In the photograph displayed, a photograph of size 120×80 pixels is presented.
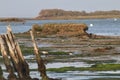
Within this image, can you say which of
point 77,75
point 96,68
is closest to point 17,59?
point 77,75

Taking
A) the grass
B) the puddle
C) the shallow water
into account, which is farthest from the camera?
the puddle

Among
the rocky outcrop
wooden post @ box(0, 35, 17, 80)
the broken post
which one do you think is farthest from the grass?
the rocky outcrop

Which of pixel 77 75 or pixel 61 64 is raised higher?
pixel 77 75

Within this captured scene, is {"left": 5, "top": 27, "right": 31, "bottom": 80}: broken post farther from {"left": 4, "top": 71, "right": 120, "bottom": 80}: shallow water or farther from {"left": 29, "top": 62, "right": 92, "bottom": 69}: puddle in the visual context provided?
{"left": 29, "top": 62, "right": 92, "bottom": 69}: puddle

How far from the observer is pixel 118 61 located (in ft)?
129

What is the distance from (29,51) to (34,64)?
11496 mm

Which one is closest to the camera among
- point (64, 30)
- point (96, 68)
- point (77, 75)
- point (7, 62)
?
point (7, 62)

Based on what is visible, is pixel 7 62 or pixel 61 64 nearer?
pixel 7 62

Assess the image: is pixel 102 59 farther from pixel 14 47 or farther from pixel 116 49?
pixel 14 47

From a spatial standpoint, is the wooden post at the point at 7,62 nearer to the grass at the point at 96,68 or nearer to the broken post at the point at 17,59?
the broken post at the point at 17,59

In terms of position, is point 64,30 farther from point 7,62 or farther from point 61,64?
point 7,62

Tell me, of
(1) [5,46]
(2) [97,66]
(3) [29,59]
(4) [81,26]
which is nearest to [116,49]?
(3) [29,59]

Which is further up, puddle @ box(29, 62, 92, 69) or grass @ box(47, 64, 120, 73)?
grass @ box(47, 64, 120, 73)

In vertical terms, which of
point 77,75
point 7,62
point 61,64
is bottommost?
point 61,64
